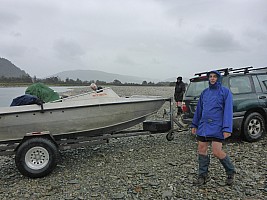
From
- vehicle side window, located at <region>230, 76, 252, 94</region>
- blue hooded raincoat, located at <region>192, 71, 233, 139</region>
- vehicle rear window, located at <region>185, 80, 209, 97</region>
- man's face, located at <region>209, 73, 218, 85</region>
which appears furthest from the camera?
vehicle rear window, located at <region>185, 80, 209, 97</region>

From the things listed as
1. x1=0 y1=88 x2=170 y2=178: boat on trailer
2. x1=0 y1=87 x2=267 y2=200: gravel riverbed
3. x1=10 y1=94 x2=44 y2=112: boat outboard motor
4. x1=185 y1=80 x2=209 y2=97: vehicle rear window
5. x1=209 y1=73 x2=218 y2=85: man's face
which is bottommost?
x1=0 y1=87 x2=267 y2=200: gravel riverbed

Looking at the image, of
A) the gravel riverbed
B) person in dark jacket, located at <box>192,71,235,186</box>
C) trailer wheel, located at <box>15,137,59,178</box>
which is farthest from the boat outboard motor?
person in dark jacket, located at <box>192,71,235,186</box>

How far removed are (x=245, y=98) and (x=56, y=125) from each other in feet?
14.8

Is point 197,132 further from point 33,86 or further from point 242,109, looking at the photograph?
point 33,86

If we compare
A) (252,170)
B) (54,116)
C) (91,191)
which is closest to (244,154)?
(252,170)

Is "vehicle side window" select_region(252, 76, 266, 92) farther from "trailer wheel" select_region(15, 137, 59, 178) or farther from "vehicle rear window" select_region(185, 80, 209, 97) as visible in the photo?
"trailer wheel" select_region(15, 137, 59, 178)

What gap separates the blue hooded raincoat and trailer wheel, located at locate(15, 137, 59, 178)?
2719mm

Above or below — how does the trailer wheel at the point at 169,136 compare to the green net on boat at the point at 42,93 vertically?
below

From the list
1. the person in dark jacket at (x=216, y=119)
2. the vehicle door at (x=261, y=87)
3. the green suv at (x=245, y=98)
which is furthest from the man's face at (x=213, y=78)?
the vehicle door at (x=261, y=87)

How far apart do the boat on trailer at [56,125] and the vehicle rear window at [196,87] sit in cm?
171

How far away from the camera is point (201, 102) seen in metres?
4.11

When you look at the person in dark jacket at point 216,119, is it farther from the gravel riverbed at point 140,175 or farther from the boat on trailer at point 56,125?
the boat on trailer at point 56,125

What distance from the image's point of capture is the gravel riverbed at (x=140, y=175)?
3912 millimetres

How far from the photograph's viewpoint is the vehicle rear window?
262 inches
